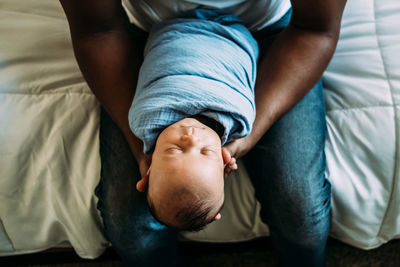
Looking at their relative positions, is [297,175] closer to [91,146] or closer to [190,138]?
[190,138]

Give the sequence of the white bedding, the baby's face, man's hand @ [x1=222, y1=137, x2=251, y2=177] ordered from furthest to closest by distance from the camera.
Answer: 1. the white bedding
2. man's hand @ [x1=222, y1=137, x2=251, y2=177]
3. the baby's face

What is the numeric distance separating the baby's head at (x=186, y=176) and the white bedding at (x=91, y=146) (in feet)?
0.77

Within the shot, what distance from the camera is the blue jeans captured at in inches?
26.0

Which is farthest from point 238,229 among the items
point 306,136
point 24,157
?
point 24,157

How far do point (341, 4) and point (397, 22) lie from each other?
26 cm

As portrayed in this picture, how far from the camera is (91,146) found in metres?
0.73

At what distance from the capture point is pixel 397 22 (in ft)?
2.51

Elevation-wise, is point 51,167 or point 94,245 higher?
point 51,167

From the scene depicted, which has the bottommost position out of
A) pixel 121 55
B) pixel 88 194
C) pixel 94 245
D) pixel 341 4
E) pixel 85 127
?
pixel 94 245

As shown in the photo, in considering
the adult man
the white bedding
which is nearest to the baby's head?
the adult man

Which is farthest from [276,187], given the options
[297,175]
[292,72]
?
[292,72]

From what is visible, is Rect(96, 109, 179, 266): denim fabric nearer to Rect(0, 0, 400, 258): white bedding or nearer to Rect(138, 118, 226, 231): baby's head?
Rect(0, 0, 400, 258): white bedding

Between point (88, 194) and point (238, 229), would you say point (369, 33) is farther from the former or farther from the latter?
point (88, 194)

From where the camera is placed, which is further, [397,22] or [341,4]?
[397,22]
